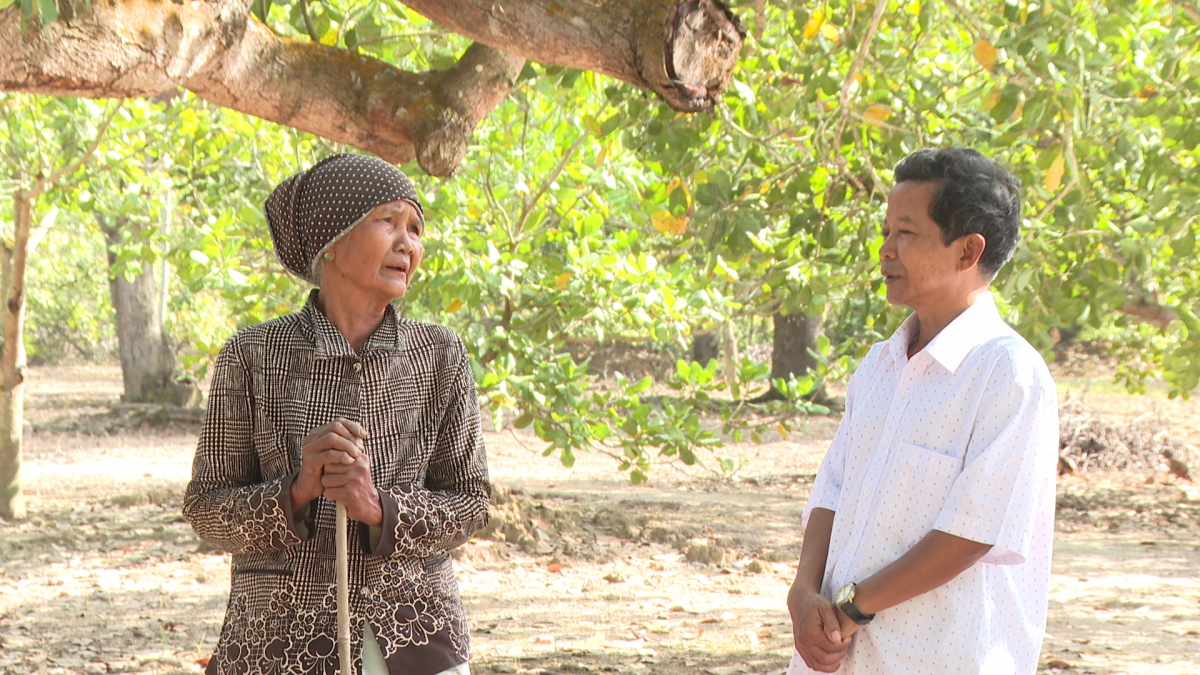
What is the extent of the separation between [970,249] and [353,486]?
1187 mm

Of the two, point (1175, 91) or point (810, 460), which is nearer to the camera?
point (1175, 91)

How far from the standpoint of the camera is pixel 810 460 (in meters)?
12.2

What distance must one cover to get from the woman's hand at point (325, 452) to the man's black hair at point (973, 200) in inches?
44.2

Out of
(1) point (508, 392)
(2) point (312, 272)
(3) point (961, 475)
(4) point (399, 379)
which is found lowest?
(1) point (508, 392)

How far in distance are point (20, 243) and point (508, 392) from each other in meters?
3.45

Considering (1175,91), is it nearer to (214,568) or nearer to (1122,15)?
(1122,15)

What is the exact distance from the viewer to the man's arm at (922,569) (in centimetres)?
197

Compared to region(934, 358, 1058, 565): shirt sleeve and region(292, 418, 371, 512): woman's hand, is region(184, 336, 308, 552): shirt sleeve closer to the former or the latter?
region(292, 418, 371, 512): woman's hand

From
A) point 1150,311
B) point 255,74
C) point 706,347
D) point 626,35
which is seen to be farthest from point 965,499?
point 706,347

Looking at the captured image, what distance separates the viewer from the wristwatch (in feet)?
6.73

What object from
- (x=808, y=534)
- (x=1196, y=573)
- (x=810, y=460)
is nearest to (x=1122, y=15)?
(x=808, y=534)

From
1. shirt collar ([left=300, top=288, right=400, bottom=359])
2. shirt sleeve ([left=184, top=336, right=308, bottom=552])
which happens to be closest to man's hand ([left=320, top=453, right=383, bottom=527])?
shirt sleeve ([left=184, top=336, right=308, bottom=552])

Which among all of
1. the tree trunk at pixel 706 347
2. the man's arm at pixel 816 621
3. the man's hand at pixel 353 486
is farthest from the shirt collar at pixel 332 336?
the tree trunk at pixel 706 347

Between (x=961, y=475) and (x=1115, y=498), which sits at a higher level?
(x=961, y=475)
